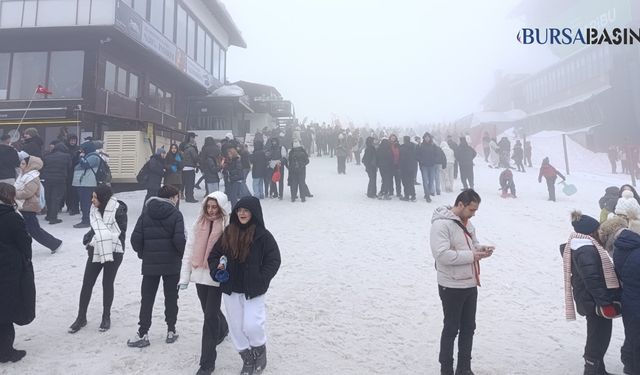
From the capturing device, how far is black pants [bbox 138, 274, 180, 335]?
4258 millimetres

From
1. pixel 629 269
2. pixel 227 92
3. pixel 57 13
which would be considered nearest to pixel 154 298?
pixel 629 269

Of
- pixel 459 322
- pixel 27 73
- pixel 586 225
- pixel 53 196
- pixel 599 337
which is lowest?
pixel 599 337

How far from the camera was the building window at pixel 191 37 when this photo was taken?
23603 millimetres

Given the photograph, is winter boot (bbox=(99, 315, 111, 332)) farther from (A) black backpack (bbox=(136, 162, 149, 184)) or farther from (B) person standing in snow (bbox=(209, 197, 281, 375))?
(A) black backpack (bbox=(136, 162, 149, 184))

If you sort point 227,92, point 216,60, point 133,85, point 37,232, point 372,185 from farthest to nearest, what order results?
point 216,60
point 227,92
point 133,85
point 372,185
point 37,232

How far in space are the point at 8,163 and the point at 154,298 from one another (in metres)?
6.00

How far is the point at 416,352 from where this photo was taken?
429 centimetres

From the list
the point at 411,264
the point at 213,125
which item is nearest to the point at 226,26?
the point at 213,125

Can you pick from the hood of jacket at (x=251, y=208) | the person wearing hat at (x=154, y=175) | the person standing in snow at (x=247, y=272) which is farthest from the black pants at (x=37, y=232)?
the hood of jacket at (x=251, y=208)

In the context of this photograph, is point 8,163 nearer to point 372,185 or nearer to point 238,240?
point 238,240

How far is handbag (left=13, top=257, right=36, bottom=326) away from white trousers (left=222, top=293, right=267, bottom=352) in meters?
2.09

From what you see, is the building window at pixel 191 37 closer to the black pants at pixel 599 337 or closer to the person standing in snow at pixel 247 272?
the person standing in snow at pixel 247 272

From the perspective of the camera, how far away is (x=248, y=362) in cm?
376

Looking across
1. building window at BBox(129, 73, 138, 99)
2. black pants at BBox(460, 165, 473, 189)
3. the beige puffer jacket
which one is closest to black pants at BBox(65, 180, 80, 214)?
the beige puffer jacket
